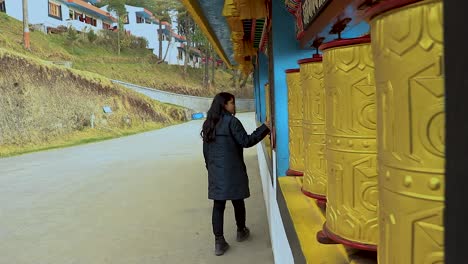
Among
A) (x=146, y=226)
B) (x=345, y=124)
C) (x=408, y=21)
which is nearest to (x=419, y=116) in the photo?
(x=408, y=21)

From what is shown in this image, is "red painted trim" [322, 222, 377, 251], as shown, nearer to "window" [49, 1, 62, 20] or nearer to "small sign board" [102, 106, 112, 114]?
"small sign board" [102, 106, 112, 114]

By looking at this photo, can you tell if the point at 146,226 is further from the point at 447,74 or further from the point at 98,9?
the point at 98,9

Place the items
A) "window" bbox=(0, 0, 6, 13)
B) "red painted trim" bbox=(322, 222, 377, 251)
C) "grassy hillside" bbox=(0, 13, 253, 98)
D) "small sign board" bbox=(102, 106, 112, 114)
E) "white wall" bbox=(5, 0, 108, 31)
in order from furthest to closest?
1. "window" bbox=(0, 0, 6, 13)
2. "white wall" bbox=(5, 0, 108, 31)
3. "grassy hillside" bbox=(0, 13, 253, 98)
4. "small sign board" bbox=(102, 106, 112, 114)
5. "red painted trim" bbox=(322, 222, 377, 251)

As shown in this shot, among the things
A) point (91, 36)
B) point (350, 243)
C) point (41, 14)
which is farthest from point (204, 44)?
point (350, 243)

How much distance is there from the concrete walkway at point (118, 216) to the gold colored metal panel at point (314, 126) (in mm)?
2105

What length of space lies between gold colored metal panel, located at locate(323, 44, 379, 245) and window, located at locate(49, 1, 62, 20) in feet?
141

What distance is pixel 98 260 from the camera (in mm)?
4082

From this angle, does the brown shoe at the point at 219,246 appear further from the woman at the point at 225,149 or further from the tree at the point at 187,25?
the tree at the point at 187,25

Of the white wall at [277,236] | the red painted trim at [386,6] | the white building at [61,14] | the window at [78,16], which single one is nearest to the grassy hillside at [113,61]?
the white building at [61,14]

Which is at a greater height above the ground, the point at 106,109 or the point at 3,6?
the point at 3,6

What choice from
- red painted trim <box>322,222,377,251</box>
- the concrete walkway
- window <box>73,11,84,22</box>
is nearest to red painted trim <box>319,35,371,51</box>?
red painted trim <box>322,222,377,251</box>

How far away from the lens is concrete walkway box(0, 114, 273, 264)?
4223mm

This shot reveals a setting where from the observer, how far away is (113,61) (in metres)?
38.7

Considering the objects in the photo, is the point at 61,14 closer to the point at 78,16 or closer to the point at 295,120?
the point at 78,16
